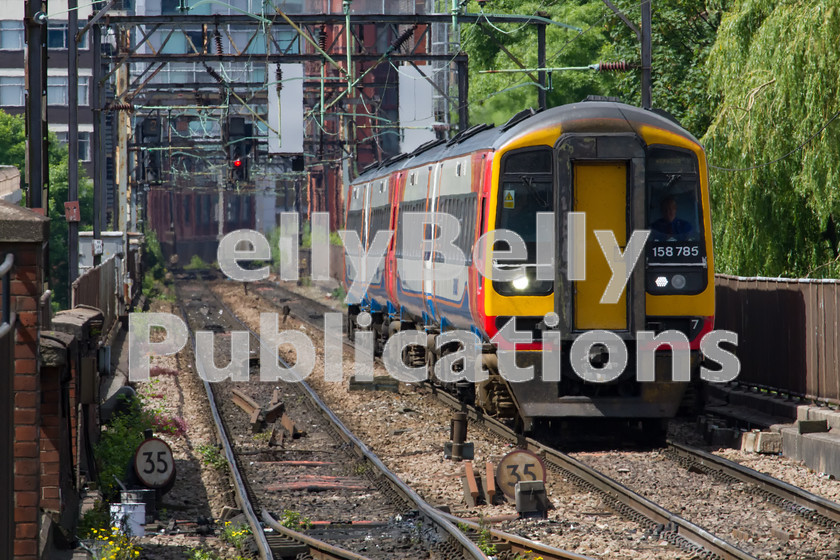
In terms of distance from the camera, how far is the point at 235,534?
8727 mm

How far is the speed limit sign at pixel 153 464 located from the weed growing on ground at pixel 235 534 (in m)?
1.41

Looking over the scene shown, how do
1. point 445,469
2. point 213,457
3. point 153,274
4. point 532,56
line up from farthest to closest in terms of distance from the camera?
point 153,274 → point 532,56 → point 213,457 → point 445,469

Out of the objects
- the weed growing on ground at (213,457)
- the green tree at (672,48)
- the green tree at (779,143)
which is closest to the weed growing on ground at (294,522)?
the weed growing on ground at (213,457)

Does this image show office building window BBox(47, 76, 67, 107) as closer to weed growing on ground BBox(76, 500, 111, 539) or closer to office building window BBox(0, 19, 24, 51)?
office building window BBox(0, 19, 24, 51)

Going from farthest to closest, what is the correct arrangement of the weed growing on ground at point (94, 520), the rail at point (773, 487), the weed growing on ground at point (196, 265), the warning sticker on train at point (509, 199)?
the weed growing on ground at point (196, 265) < the warning sticker on train at point (509, 199) < the rail at point (773, 487) < the weed growing on ground at point (94, 520)

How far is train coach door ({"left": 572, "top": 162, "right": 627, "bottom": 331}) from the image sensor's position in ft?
39.6

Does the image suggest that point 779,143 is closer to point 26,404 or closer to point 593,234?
point 593,234

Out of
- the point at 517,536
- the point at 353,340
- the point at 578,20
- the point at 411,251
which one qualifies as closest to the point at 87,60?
the point at 578,20

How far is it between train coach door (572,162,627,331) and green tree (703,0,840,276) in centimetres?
542

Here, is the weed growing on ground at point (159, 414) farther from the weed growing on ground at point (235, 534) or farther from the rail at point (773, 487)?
the rail at point (773, 487)

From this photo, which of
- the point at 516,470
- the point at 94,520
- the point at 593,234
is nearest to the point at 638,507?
the point at 516,470

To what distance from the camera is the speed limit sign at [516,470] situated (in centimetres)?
991

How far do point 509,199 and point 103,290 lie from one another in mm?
11909

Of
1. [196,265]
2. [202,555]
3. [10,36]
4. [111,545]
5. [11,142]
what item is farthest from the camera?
[196,265]
